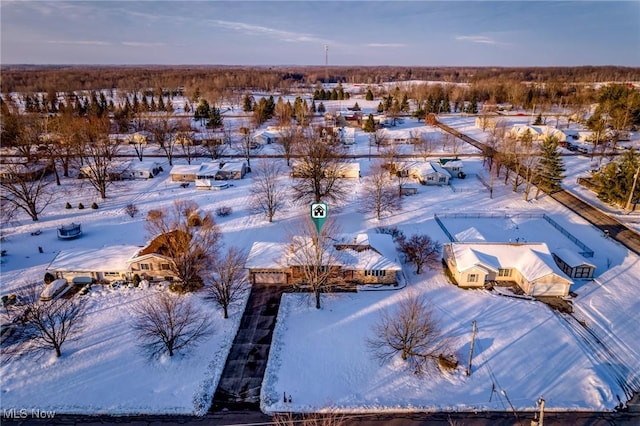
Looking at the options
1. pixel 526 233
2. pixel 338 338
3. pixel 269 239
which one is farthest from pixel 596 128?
pixel 338 338

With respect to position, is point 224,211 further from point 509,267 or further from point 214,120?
point 214,120

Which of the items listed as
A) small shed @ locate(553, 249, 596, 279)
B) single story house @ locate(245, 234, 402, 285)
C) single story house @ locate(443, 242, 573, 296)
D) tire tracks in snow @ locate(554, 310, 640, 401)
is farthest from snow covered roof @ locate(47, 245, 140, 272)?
small shed @ locate(553, 249, 596, 279)

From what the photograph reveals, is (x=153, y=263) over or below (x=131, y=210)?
over

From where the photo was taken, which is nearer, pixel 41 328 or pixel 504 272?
pixel 41 328

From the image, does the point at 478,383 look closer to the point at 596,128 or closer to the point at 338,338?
the point at 338,338

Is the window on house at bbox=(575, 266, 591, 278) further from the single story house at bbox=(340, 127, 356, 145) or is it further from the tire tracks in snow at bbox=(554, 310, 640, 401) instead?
the single story house at bbox=(340, 127, 356, 145)

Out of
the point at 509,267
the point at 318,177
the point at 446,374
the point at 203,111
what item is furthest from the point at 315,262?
the point at 203,111
